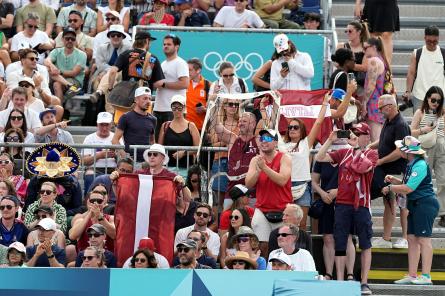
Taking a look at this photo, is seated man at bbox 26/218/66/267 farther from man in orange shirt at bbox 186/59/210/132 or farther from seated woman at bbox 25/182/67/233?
man in orange shirt at bbox 186/59/210/132

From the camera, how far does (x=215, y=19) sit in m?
26.6

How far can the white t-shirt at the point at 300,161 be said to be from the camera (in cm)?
2111

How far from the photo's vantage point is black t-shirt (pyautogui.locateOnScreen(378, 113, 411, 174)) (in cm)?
2200

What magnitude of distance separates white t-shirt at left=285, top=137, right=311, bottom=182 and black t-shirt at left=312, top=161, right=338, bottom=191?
12cm

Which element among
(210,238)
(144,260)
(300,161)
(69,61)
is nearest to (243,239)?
(210,238)

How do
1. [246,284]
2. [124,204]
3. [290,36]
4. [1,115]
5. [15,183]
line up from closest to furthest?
[246,284]
[124,204]
[15,183]
[1,115]
[290,36]

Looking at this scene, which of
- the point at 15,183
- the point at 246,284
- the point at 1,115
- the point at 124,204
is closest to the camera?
the point at 246,284

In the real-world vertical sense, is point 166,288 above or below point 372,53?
below

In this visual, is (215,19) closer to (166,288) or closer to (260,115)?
(260,115)

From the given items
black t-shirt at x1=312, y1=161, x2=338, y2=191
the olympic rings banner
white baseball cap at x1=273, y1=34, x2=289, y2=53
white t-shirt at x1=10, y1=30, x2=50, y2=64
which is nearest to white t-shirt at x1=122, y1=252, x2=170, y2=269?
black t-shirt at x1=312, y1=161, x2=338, y2=191

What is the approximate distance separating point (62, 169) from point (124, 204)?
54.7 inches

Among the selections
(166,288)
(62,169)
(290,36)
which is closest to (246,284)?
(166,288)

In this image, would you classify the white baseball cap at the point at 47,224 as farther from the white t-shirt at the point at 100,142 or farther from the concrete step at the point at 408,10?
the concrete step at the point at 408,10

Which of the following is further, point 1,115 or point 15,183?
point 1,115
